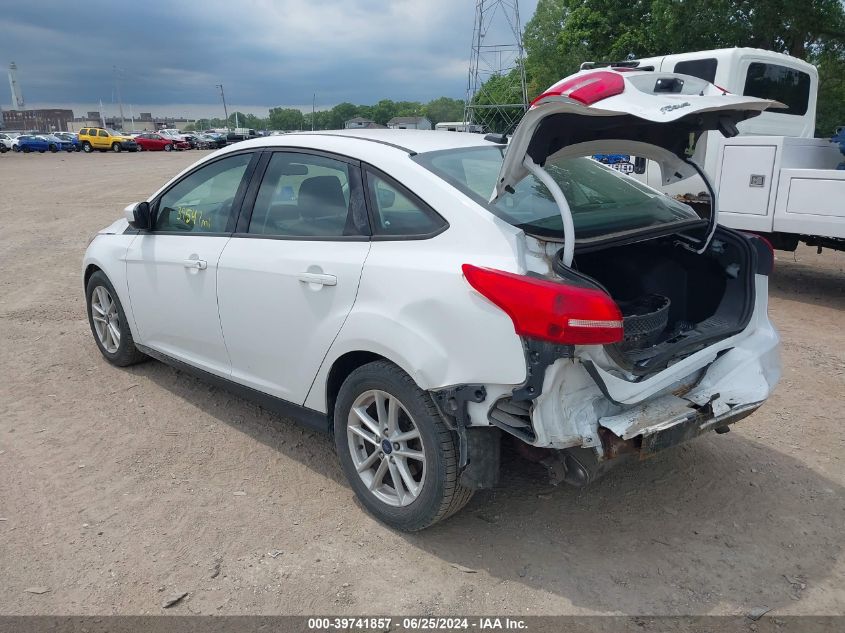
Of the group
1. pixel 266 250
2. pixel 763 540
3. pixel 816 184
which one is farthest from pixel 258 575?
pixel 816 184

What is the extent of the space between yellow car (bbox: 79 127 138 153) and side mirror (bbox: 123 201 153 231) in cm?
5044

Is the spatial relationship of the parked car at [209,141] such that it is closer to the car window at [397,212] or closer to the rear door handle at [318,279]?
the rear door handle at [318,279]

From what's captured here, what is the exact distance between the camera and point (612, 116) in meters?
2.76

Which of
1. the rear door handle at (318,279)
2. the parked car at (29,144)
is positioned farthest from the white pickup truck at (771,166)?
the parked car at (29,144)

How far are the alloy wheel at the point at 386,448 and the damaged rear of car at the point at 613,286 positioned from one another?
0.32m

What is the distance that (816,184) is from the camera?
22.8ft

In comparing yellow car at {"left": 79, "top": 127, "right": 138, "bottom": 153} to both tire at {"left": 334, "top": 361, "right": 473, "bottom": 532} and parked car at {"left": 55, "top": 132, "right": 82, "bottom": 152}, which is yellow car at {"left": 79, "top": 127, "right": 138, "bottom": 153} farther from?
tire at {"left": 334, "top": 361, "right": 473, "bottom": 532}

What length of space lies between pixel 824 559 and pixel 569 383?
147 centimetres

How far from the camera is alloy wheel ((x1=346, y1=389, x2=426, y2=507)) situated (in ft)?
10.1

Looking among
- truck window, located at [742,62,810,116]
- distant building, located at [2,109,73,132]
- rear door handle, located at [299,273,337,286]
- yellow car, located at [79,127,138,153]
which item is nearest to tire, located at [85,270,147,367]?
rear door handle, located at [299,273,337,286]

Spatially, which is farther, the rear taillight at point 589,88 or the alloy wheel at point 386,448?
the alloy wheel at point 386,448

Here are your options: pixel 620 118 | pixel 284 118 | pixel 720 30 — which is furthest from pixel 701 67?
pixel 284 118

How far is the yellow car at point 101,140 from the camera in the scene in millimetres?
49250

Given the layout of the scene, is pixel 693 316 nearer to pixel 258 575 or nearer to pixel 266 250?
pixel 266 250
